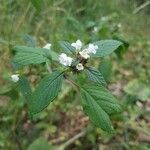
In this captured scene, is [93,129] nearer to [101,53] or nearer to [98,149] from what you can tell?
[98,149]

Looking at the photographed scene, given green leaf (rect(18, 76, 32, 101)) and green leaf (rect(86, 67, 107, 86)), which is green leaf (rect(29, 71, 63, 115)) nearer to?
green leaf (rect(86, 67, 107, 86))

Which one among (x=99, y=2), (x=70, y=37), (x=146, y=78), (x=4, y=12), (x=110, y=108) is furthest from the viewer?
(x=99, y=2)

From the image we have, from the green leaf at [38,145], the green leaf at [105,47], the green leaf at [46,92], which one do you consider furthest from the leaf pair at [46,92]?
the green leaf at [38,145]

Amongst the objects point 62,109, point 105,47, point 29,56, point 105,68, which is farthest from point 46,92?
point 62,109

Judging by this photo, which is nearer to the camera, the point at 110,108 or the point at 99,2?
the point at 110,108

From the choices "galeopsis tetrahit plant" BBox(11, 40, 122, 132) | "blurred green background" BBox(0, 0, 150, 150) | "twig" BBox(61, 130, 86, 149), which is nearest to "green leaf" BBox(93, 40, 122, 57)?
"galeopsis tetrahit plant" BBox(11, 40, 122, 132)

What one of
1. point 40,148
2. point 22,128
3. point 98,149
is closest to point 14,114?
point 22,128

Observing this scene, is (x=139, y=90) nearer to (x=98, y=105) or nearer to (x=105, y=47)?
(x=105, y=47)
